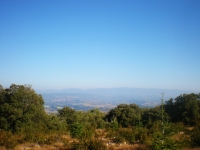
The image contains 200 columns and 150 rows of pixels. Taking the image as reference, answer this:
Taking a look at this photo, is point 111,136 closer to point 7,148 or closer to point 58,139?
point 58,139

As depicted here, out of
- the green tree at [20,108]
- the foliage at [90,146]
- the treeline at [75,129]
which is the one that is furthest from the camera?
the green tree at [20,108]

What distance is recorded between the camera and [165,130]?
7828 millimetres

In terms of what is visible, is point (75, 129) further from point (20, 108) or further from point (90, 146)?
point (20, 108)

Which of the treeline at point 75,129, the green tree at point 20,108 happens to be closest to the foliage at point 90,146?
the treeline at point 75,129

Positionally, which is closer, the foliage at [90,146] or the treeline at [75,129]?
the foliage at [90,146]

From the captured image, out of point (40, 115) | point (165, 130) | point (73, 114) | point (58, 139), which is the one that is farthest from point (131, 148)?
point (73, 114)

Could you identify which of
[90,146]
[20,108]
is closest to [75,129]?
[90,146]

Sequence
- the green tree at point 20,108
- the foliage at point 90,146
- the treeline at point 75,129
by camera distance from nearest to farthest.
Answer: the foliage at point 90,146 → the treeline at point 75,129 → the green tree at point 20,108

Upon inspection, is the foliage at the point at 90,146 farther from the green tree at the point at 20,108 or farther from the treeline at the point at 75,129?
the green tree at the point at 20,108

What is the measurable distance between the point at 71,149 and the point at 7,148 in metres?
3.47

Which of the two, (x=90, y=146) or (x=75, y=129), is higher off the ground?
(x=90, y=146)

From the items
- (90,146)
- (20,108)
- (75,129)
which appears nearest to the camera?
(90,146)

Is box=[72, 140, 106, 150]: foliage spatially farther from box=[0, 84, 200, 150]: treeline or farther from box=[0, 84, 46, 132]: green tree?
box=[0, 84, 46, 132]: green tree

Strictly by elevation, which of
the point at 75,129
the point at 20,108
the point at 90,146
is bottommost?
the point at 75,129
